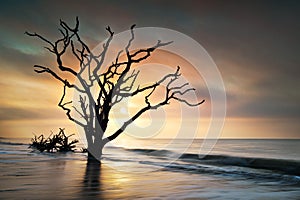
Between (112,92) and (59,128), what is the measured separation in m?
9.49

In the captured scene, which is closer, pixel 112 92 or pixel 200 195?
pixel 200 195

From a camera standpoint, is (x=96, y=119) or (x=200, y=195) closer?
(x=200, y=195)

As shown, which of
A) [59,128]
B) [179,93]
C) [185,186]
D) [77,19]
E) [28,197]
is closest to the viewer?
[28,197]

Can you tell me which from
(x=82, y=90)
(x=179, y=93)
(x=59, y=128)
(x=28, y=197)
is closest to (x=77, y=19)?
(x=82, y=90)

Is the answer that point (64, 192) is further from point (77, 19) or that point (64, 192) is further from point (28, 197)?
point (77, 19)

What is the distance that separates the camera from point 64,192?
676 cm

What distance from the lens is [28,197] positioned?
612 centimetres

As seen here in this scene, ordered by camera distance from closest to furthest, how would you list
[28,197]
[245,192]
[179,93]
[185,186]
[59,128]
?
[28,197]
[245,192]
[185,186]
[179,93]
[59,128]

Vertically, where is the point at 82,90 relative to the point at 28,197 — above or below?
above

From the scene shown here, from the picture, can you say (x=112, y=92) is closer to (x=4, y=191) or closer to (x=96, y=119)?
(x=96, y=119)

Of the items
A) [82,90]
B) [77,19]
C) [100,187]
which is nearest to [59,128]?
[82,90]

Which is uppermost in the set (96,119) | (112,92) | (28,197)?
(112,92)

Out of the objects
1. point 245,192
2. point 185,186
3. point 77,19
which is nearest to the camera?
point 245,192

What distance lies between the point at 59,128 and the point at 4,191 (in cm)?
1922
